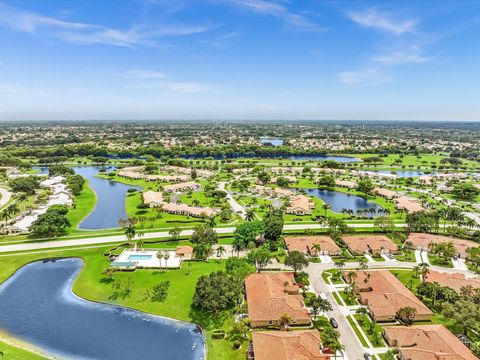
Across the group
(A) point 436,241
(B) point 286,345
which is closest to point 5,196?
(B) point 286,345

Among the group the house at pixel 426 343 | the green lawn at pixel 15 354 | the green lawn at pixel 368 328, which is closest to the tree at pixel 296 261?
the green lawn at pixel 368 328

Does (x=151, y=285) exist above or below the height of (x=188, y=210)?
below

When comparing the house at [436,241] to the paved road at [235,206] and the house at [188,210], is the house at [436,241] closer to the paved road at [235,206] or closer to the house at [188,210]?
the paved road at [235,206]

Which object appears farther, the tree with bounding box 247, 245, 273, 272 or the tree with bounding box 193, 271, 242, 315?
the tree with bounding box 247, 245, 273, 272

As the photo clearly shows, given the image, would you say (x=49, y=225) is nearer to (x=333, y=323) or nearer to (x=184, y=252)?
(x=184, y=252)

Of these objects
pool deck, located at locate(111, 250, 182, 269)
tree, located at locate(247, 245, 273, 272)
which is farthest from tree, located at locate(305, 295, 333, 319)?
pool deck, located at locate(111, 250, 182, 269)

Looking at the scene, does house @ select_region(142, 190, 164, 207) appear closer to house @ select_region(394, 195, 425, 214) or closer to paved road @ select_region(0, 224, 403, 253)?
paved road @ select_region(0, 224, 403, 253)
